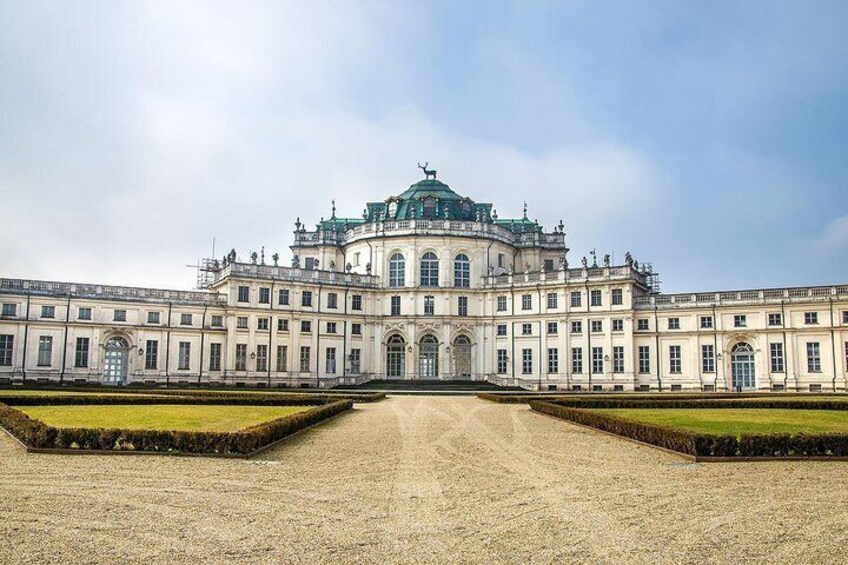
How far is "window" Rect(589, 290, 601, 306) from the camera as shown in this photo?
6912 cm

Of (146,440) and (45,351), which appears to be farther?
(45,351)

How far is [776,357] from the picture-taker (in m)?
61.6

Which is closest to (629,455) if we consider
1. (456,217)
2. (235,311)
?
(235,311)

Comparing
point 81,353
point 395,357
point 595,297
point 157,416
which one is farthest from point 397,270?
point 157,416

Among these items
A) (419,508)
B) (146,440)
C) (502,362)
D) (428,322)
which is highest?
(428,322)

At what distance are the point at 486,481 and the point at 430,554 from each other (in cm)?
581

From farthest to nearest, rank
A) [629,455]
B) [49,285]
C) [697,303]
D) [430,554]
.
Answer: [697,303], [49,285], [629,455], [430,554]

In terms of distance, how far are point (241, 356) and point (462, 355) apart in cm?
2138

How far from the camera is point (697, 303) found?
215ft

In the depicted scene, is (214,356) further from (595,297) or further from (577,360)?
(595,297)

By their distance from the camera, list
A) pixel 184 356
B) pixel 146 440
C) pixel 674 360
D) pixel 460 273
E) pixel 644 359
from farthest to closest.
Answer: pixel 460 273 < pixel 644 359 < pixel 674 360 < pixel 184 356 < pixel 146 440

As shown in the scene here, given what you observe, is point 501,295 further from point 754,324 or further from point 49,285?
point 49,285

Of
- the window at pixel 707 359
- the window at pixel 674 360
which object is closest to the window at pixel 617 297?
the window at pixel 674 360

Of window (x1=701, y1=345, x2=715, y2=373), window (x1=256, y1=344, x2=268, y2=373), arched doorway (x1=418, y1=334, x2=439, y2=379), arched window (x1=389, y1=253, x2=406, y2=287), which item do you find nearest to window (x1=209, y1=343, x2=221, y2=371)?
window (x1=256, y1=344, x2=268, y2=373)
